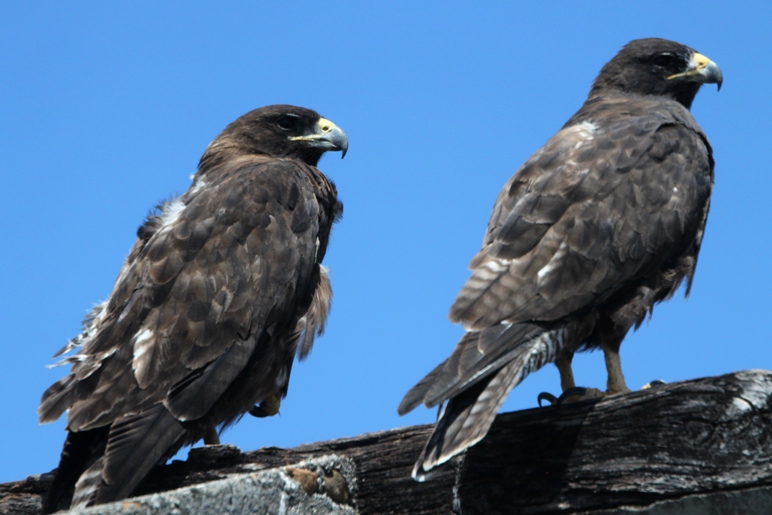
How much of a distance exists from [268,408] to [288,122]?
225 centimetres

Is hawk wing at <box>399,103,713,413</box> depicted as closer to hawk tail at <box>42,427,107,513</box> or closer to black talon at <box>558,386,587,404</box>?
black talon at <box>558,386,587,404</box>

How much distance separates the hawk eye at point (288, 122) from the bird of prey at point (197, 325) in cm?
56

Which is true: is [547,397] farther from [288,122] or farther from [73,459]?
[288,122]

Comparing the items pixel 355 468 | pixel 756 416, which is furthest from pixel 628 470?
pixel 355 468

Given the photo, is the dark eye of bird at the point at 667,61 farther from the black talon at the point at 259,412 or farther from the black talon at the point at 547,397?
the black talon at the point at 259,412

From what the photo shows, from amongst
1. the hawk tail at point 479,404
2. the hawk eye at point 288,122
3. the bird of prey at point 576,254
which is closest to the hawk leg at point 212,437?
the bird of prey at point 576,254

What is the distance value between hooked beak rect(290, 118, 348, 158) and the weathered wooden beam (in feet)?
12.2

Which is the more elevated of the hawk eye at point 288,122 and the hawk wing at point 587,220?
the hawk eye at point 288,122

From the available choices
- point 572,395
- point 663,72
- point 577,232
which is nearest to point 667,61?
point 663,72

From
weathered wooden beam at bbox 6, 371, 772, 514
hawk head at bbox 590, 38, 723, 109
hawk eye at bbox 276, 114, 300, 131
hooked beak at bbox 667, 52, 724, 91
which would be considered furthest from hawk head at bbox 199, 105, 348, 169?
weathered wooden beam at bbox 6, 371, 772, 514

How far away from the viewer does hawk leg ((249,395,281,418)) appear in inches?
257

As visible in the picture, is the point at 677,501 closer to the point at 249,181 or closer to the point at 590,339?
the point at 590,339

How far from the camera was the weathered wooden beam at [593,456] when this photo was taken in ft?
10.7

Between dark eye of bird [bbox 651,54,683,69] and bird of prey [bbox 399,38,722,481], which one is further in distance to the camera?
dark eye of bird [bbox 651,54,683,69]
